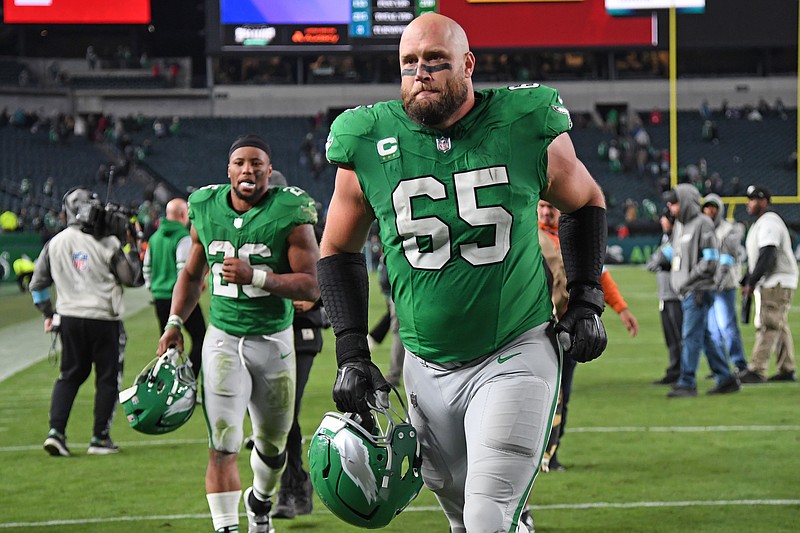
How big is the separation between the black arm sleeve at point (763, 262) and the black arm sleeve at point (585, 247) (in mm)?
7069

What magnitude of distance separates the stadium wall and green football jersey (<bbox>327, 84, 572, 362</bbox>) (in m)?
40.8

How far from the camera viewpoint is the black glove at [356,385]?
3521 mm

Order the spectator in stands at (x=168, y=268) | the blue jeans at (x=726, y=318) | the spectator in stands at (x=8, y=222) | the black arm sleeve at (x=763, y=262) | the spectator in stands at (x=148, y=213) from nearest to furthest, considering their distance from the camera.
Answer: the spectator in stands at (x=168, y=268)
the black arm sleeve at (x=763, y=262)
the blue jeans at (x=726, y=318)
the spectator in stands at (x=148, y=213)
the spectator in stands at (x=8, y=222)

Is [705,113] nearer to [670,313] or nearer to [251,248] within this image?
[670,313]

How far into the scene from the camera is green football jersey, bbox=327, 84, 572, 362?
3547mm

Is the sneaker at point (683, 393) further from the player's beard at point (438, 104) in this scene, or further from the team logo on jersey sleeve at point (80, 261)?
the player's beard at point (438, 104)

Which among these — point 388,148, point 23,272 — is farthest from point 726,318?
point 23,272

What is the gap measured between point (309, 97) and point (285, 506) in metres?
39.8

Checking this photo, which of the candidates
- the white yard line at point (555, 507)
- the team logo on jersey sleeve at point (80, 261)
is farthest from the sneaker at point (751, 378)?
the team logo on jersey sleeve at point (80, 261)

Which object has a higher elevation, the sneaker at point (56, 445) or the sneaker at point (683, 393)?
the sneaker at point (56, 445)

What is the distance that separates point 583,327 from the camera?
143 inches

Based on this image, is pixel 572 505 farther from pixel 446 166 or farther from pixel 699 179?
pixel 699 179

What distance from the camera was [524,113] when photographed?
11.8 ft

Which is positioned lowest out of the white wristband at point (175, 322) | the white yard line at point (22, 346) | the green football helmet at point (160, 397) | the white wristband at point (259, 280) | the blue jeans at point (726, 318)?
the white yard line at point (22, 346)
